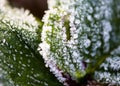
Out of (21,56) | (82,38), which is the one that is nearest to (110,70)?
(82,38)

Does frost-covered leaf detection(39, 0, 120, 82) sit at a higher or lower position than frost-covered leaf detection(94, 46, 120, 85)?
higher

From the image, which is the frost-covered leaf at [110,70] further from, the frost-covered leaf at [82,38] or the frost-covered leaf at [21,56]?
the frost-covered leaf at [21,56]

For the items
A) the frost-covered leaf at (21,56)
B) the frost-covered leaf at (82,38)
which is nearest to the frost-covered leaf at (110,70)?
the frost-covered leaf at (82,38)

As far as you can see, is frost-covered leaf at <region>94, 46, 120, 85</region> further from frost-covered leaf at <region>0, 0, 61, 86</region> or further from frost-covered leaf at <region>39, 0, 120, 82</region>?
frost-covered leaf at <region>0, 0, 61, 86</region>

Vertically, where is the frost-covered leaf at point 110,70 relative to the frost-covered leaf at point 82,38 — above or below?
below

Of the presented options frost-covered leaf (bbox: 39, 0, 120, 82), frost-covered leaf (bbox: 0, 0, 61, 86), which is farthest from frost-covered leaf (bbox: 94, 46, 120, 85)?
frost-covered leaf (bbox: 0, 0, 61, 86)

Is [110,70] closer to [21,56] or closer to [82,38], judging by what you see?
[82,38]
